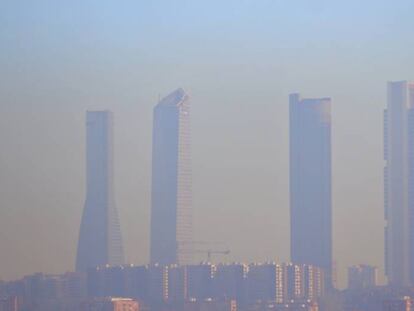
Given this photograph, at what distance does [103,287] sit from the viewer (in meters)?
17.9

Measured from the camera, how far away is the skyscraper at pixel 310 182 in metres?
20.8

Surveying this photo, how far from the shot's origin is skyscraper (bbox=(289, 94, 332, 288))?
68.4 feet

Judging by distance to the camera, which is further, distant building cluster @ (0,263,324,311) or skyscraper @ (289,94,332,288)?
skyscraper @ (289,94,332,288)

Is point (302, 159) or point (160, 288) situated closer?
point (160, 288)

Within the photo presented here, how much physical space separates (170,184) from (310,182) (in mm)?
3028

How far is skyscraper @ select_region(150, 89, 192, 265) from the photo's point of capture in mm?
22078

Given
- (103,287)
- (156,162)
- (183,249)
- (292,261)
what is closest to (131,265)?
(103,287)

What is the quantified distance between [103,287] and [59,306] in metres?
1.85

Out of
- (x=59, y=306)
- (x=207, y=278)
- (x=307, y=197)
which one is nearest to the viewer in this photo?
(x=59, y=306)

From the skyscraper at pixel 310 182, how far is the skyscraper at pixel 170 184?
1.65 metres

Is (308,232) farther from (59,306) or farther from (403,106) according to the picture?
(59,306)

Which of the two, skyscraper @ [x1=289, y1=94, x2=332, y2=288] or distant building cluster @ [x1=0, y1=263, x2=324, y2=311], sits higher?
skyscraper @ [x1=289, y1=94, x2=332, y2=288]

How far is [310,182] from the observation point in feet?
73.8

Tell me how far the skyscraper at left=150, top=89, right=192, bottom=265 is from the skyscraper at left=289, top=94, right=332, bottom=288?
1.65 m
